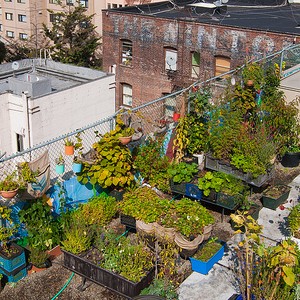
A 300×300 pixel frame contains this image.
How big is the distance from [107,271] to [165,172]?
3.77 m

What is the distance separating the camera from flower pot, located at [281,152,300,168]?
12555 mm

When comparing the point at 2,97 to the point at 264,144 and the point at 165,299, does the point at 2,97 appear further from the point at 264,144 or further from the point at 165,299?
the point at 165,299

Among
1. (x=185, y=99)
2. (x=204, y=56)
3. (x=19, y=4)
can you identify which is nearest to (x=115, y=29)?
(x=204, y=56)

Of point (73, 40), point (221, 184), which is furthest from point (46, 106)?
point (73, 40)

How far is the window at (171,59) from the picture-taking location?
26.9 metres

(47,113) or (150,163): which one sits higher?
(150,163)

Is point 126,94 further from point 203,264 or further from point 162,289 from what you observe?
point 162,289

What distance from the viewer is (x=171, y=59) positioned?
27.1m

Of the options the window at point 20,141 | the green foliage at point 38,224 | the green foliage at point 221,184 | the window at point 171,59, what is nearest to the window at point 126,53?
the window at point 171,59

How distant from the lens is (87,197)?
10.8m

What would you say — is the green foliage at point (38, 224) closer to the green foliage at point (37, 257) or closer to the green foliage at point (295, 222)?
the green foliage at point (37, 257)

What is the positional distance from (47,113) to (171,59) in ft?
37.2

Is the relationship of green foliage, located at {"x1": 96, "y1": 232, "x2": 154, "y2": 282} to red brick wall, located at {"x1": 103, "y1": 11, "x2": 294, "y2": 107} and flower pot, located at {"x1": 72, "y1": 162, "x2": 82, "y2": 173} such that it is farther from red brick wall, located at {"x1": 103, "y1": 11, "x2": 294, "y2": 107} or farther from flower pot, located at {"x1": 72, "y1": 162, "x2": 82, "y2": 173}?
red brick wall, located at {"x1": 103, "y1": 11, "x2": 294, "y2": 107}

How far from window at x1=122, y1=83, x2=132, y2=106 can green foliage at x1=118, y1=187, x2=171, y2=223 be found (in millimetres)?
20421
